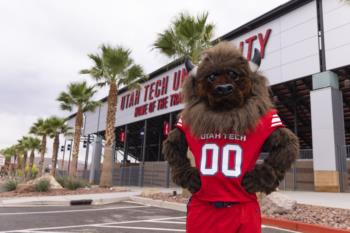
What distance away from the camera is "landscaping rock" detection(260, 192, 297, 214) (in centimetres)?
777

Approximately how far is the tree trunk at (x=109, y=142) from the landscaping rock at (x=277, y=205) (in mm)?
10799

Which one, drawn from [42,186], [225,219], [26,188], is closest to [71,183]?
[42,186]

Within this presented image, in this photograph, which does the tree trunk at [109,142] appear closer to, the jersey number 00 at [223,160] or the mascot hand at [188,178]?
the mascot hand at [188,178]

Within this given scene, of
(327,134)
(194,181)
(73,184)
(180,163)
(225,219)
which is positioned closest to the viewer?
(225,219)

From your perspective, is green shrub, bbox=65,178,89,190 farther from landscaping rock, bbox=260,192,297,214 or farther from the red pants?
the red pants

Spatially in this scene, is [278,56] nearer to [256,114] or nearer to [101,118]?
[256,114]

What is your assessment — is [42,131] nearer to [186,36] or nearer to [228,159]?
[186,36]

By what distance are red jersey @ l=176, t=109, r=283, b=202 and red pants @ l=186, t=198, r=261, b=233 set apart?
0.17ft

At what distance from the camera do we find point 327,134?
1448cm

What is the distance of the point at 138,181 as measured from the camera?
76.8 ft

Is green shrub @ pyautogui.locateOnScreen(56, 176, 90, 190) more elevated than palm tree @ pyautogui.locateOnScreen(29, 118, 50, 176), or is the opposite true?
palm tree @ pyautogui.locateOnScreen(29, 118, 50, 176)

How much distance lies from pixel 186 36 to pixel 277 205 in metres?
7.06

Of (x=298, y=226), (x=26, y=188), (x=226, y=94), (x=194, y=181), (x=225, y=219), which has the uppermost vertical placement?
(x=226, y=94)

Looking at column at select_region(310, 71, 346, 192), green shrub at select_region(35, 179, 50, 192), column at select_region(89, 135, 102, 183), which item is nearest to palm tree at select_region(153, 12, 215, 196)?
column at select_region(310, 71, 346, 192)
